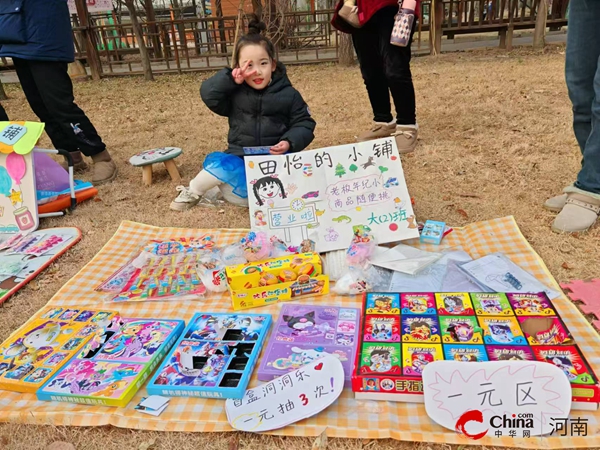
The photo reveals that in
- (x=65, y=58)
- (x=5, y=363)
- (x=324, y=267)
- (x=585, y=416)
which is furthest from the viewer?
(x=65, y=58)

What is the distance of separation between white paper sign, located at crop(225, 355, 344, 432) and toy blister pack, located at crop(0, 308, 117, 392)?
67cm

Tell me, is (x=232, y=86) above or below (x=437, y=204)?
above

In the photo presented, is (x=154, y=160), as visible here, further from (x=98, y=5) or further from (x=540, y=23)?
(x=540, y=23)

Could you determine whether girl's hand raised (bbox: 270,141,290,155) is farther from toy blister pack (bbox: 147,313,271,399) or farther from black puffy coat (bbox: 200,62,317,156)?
toy blister pack (bbox: 147,313,271,399)

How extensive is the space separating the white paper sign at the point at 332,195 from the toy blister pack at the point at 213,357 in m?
0.64

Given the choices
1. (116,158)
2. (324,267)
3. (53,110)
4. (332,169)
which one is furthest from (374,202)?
(116,158)

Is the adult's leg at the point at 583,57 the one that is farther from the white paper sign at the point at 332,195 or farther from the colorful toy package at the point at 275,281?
the colorful toy package at the point at 275,281

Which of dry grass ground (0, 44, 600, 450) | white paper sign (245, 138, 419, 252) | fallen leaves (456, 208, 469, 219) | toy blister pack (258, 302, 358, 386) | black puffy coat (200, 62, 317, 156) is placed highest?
black puffy coat (200, 62, 317, 156)

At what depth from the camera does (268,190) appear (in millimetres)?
2406

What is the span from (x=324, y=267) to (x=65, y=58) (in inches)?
92.0

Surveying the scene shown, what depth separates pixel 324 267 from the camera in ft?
6.89

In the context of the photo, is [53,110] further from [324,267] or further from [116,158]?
[324,267]

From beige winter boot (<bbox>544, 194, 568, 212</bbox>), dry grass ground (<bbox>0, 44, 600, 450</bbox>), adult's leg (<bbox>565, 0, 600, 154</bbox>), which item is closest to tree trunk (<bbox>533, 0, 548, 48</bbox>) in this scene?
dry grass ground (<bbox>0, 44, 600, 450</bbox>)

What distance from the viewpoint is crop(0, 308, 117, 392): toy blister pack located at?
1.56m
